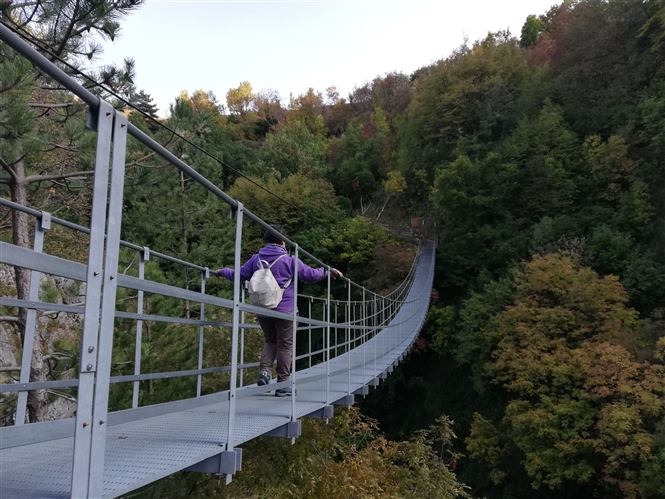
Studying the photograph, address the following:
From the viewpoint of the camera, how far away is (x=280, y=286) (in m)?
2.25

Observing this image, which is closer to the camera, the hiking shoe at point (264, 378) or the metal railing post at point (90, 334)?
the metal railing post at point (90, 334)

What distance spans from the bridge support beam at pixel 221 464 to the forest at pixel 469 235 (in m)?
1.10

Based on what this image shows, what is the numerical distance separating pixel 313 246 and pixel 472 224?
4055mm

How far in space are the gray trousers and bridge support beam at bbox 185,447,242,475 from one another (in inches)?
36.9

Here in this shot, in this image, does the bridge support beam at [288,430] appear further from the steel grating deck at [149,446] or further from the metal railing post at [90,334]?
the metal railing post at [90,334]

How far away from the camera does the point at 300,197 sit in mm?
14508

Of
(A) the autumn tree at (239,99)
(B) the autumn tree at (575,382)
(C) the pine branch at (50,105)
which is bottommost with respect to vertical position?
(B) the autumn tree at (575,382)

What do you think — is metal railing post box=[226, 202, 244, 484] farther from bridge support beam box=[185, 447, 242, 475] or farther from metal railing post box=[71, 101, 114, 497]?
metal railing post box=[71, 101, 114, 497]

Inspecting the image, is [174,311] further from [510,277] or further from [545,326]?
[510,277]

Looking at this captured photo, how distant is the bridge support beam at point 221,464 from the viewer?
1.45m

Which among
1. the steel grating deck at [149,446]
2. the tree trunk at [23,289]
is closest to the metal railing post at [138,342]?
the steel grating deck at [149,446]

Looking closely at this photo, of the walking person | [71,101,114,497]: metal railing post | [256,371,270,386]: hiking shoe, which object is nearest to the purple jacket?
the walking person

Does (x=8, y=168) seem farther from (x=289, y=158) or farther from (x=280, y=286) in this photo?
(x=289, y=158)

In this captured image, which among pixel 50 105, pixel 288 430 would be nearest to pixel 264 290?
pixel 288 430
